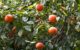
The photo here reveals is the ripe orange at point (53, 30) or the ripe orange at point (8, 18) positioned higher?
the ripe orange at point (8, 18)

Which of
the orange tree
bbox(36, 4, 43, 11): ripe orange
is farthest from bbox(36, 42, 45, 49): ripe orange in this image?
bbox(36, 4, 43, 11): ripe orange

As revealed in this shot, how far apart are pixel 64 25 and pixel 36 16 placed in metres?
0.34

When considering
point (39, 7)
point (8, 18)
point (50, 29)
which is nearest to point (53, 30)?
point (50, 29)

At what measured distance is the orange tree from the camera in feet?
9.25

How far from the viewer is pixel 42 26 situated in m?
2.87

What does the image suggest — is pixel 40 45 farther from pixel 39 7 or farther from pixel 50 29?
pixel 39 7

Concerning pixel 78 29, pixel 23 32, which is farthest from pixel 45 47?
pixel 78 29

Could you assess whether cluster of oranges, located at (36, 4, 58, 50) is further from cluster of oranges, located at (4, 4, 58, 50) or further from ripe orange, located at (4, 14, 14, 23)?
ripe orange, located at (4, 14, 14, 23)

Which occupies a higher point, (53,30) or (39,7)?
(39,7)

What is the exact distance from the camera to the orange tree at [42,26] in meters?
2.82

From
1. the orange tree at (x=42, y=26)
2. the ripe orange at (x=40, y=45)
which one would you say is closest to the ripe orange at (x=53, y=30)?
the orange tree at (x=42, y=26)

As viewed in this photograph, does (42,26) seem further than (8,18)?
Yes

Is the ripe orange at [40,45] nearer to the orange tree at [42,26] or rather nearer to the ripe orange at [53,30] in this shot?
the orange tree at [42,26]

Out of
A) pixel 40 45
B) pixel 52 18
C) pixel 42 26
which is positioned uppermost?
pixel 52 18
